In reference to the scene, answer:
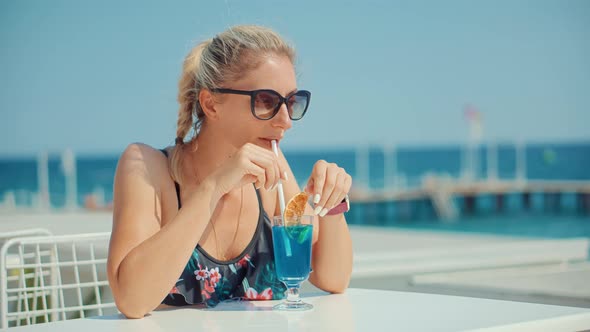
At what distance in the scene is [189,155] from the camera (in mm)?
1868

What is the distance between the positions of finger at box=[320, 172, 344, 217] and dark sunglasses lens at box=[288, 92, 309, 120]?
0.64 ft

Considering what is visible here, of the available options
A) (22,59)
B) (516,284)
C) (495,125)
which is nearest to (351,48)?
(495,125)

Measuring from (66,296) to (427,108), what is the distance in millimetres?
61674

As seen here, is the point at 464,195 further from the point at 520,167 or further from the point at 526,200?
the point at 520,167

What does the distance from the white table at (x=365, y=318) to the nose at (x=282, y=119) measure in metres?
0.39

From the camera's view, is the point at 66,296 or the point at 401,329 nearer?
the point at 401,329

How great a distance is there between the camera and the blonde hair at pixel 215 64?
1.79m

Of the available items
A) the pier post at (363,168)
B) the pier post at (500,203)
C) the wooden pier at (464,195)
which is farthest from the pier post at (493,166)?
the pier post at (363,168)

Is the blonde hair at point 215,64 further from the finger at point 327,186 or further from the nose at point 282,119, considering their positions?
the finger at point 327,186

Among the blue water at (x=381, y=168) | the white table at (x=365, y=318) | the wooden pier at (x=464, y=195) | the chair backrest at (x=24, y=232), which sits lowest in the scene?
the blue water at (x=381, y=168)

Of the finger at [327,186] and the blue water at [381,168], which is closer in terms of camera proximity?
the finger at [327,186]

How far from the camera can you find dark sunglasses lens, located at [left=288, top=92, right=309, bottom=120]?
175 cm

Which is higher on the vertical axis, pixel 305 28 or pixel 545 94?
pixel 305 28

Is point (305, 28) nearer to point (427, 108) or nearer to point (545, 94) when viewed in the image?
point (427, 108)
